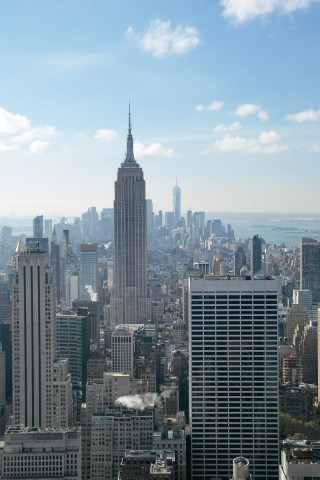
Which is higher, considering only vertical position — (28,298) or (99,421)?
(28,298)

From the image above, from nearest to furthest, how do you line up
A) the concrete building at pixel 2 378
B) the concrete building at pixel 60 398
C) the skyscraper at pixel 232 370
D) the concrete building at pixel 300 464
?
the concrete building at pixel 300 464
the skyscraper at pixel 232 370
the concrete building at pixel 60 398
the concrete building at pixel 2 378

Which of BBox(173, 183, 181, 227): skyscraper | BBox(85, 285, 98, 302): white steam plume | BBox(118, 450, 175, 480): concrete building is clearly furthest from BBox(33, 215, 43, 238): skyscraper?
BBox(118, 450, 175, 480): concrete building

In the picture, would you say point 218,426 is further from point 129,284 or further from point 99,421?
point 129,284

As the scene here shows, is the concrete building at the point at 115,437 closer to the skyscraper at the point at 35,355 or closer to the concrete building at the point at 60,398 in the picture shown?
the concrete building at the point at 60,398

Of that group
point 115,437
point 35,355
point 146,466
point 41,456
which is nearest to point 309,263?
point 35,355

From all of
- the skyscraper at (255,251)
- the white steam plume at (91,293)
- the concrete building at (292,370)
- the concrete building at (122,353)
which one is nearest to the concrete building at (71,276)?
the white steam plume at (91,293)

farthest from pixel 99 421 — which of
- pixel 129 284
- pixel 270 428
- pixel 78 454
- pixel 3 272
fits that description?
pixel 129 284
